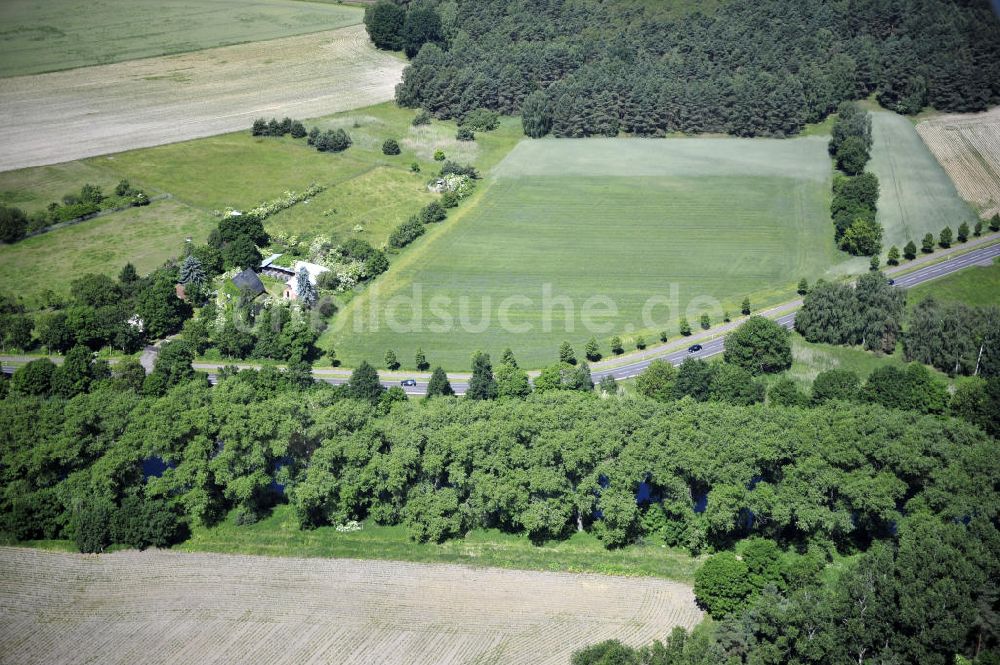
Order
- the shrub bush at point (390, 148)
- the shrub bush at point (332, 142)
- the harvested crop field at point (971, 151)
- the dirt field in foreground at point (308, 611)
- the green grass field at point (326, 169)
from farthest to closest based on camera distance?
1. the shrub bush at point (332, 142)
2. the shrub bush at point (390, 148)
3. the green grass field at point (326, 169)
4. the harvested crop field at point (971, 151)
5. the dirt field in foreground at point (308, 611)

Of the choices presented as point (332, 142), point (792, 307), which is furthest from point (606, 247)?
point (332, 142)

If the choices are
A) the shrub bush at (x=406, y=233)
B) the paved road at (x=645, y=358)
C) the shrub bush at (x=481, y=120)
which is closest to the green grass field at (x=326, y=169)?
the shrub bush at (x=481, y=120)

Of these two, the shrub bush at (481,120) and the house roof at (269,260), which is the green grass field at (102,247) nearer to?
the house roof at (269,260)

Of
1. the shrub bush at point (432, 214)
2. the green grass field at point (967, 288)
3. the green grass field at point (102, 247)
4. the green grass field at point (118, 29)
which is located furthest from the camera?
the green grass field at point (118, 29)

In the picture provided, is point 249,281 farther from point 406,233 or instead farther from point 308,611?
point 308,611

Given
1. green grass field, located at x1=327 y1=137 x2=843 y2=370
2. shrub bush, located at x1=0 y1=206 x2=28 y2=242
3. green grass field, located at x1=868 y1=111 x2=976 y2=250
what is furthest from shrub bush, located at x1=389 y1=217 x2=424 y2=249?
green grass field, located at x1=868 y1=111 x2=976 y2=250

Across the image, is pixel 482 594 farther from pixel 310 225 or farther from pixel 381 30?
pixel 381 30

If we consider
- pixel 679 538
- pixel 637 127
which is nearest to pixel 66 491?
pixel 679 538
